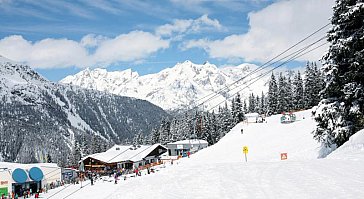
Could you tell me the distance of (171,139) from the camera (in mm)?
93312

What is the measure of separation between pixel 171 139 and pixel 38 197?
5808 cm

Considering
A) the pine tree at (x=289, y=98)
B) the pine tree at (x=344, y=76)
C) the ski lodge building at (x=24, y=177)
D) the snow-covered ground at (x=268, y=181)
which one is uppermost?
the pine tree at (x=289, y=98)

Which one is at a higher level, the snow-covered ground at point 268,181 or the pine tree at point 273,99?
the pine tree at point 273,99

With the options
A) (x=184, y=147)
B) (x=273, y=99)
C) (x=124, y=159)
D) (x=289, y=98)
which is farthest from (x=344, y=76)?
(x=273, y=99)

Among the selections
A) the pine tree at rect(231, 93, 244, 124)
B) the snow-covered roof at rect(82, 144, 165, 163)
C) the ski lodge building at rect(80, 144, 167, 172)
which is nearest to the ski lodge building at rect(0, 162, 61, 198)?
the ski lodge building at rect(80, 144, 167, 172)

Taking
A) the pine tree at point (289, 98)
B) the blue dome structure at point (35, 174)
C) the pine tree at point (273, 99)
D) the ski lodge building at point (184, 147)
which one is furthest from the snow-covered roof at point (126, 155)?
the pine tree at point (289, 98)

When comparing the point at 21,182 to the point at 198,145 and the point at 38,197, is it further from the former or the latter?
the point at 198,145

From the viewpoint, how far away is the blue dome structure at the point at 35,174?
48.6 m

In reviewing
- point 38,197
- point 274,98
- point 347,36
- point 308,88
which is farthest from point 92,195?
point 274,98

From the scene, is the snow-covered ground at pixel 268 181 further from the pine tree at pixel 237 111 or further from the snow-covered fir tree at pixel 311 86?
the pine tree at pixel 237 111

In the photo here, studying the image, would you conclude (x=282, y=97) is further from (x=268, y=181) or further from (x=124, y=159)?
(x=268, y=181)

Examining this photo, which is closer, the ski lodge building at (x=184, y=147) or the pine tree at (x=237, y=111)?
the ski lodge building at (x=184, y=147)

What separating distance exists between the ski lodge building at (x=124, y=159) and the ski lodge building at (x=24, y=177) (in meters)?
12.9

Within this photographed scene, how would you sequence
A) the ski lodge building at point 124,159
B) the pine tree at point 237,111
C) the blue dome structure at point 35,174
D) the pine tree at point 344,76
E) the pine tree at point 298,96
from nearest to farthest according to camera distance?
the pine tree at point 344,76, the blue dome structure at point 35,174, the ski lodge building at point 124,159, the pine tree at point 298,96, the pine tree at point 237,111
